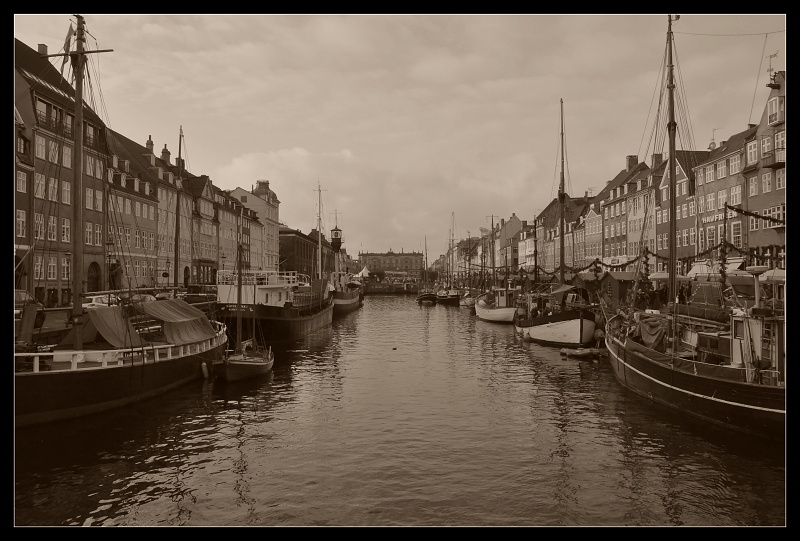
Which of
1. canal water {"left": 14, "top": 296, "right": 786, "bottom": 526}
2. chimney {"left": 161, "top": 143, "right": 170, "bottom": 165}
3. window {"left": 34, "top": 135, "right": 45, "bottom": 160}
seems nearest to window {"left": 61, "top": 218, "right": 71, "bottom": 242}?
window {"left": 34, "top": 135, "right": 45, "bottom": 160}

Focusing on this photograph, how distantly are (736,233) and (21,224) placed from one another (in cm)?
5734

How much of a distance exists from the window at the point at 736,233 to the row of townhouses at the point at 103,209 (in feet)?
135

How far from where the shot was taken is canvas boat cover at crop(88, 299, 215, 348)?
2570cm

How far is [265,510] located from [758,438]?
1542 cm

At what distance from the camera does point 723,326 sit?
2738 cm

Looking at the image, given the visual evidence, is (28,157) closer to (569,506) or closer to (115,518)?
(115,518)

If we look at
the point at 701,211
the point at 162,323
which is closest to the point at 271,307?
the point at 162,323

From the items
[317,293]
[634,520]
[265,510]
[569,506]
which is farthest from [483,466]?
[317,293]

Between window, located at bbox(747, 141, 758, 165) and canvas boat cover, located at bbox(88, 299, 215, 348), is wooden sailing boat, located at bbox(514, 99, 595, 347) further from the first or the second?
canvas boat cover, located at bbox(88, 299, 215, 348)

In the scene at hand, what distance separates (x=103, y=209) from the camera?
45.9m

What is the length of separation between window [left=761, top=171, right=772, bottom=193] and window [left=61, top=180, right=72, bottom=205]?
182 ft

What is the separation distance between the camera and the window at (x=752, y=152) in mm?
52366

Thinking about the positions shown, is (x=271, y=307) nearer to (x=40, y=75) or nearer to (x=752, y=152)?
(x=40, y=75)

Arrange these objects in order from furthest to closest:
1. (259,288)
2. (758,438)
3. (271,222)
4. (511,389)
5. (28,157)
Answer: (271,222), (259,288), (28,157), (511,389), (758,438)
